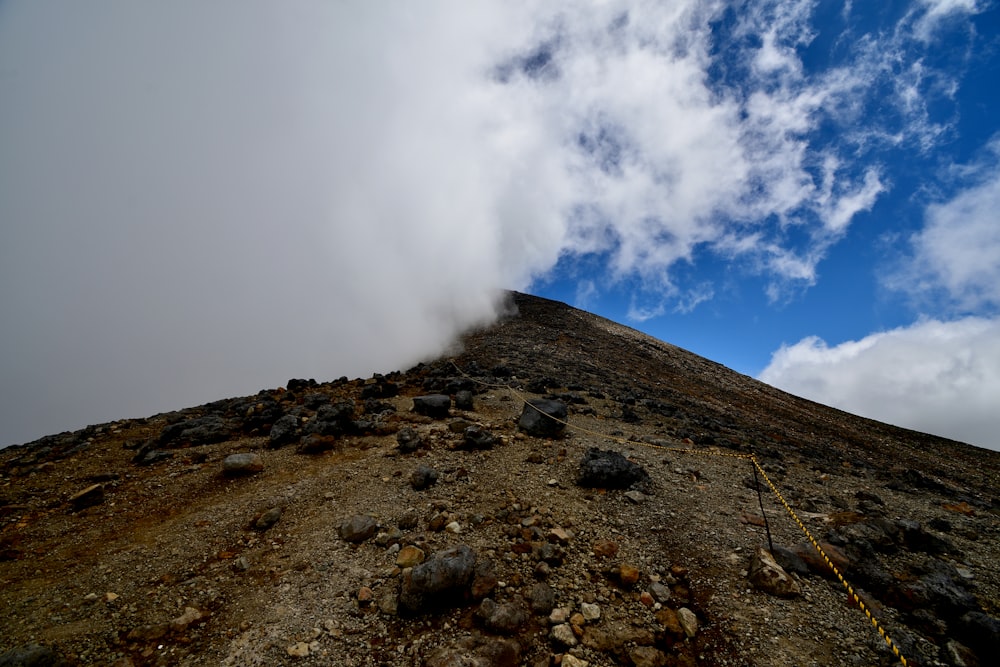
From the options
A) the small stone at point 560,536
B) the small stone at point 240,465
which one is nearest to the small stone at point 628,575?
the small stone at point 560,536

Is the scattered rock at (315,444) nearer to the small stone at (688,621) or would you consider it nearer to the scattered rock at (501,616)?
the scattered rock at (501,616)

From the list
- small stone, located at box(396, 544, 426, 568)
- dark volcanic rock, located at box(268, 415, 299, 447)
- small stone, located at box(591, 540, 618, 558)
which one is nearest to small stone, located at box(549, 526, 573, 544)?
small stone, located at box(591, 540, 618, 558)

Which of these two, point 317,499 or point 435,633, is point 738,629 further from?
point 317,499

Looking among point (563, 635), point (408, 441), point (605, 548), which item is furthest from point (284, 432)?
point (563, 635)

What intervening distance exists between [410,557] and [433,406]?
20.6ft

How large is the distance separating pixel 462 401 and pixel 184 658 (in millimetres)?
9229

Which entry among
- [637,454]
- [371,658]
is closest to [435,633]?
[371,658]

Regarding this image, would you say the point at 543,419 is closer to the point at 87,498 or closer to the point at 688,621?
the point at 688,621

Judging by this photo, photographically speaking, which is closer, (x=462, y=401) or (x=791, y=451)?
(x=462, y=401)

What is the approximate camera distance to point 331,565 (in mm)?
6223

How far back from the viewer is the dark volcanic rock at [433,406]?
12.4 m

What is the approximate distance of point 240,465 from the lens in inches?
356

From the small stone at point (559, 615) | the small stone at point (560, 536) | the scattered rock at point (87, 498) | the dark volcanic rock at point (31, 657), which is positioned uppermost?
the small stone at point (560, 536)

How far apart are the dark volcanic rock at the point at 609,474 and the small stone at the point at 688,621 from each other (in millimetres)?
3151
